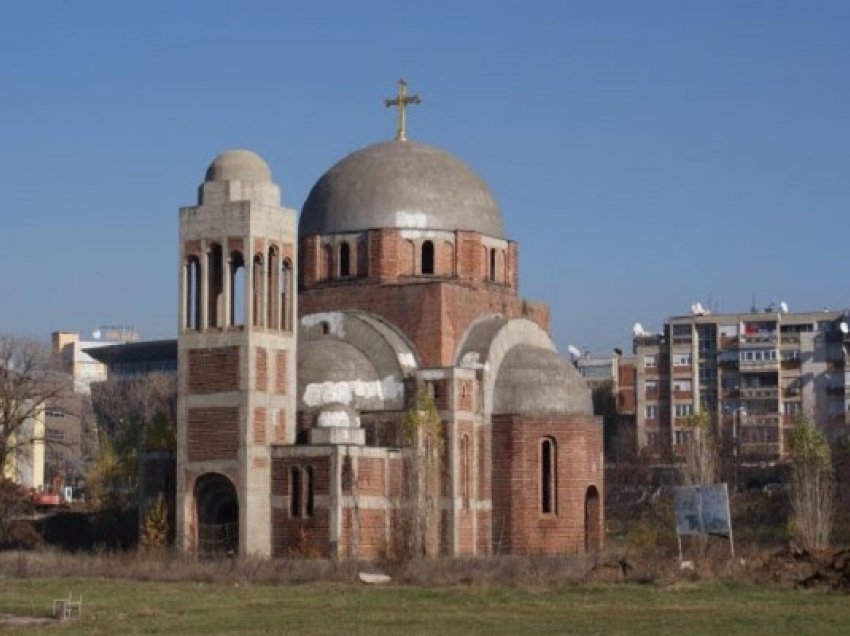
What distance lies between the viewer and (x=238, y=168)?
53.9 meters

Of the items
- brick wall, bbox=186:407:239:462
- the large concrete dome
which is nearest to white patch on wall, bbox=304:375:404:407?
brick wall, bbox=186:407:239:462

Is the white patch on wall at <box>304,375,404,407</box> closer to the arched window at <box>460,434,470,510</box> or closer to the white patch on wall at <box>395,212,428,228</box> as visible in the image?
the arched window at <box>460,434,470,510</box>

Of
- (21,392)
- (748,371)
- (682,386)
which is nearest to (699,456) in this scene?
(21,392)

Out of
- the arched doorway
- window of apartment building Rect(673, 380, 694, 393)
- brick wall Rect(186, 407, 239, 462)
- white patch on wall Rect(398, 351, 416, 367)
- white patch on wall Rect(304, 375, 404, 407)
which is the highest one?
window of apartment building Rect(673, 380, 694, 393)

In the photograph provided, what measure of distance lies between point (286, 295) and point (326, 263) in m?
5.23

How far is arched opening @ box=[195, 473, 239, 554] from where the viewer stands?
52.2m

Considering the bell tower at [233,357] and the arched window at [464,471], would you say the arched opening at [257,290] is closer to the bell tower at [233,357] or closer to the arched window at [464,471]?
the bell tower at [233,357]

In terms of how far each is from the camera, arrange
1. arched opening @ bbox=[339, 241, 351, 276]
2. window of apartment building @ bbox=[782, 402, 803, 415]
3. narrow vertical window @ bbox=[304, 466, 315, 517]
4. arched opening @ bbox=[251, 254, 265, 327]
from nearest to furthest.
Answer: narrow vertical window @ bbox=[304, 466, 315, 517] → arched opening @ bbox=[251, 254, 265, 327] → arched opening @ bbox=[339, 241, 351, 276] → window of apartment building @ bbox=[782, 402, 803, 415]

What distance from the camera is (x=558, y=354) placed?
60.3 metres

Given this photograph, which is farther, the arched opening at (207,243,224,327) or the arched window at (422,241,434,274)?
the arched window at (422,241,434,274)

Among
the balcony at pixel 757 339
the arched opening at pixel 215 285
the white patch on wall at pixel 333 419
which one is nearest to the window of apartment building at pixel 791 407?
the balcony at pixel 757 339

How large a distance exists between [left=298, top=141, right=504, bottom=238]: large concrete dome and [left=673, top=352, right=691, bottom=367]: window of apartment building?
58886 mm

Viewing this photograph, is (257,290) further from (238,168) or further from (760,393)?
(760,393)

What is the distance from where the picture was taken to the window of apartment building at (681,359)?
387 ft
